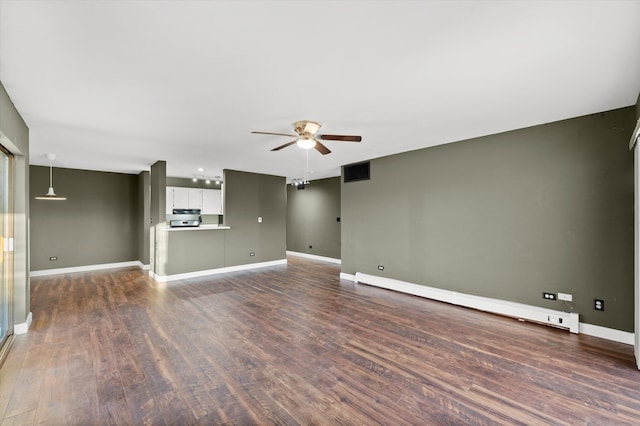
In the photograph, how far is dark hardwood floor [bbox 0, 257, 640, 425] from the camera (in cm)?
199

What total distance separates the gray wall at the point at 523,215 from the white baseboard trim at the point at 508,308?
0.26ft

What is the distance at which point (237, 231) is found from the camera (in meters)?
7.09

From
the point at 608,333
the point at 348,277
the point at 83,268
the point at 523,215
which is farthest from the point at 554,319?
the point at 83,268

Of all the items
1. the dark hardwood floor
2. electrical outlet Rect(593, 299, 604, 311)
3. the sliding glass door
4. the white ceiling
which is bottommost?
the dark hardwood floor

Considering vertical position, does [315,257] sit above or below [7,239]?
below

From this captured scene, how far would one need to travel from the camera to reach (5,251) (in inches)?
122

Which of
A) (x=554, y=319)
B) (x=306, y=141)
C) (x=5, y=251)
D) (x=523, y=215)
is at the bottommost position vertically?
(x=554, y=319)

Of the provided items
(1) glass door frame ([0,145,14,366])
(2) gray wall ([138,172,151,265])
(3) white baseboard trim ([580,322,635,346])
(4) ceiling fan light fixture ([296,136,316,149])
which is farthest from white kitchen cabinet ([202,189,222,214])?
(3) white baseboard trim ([580,322,635,346])

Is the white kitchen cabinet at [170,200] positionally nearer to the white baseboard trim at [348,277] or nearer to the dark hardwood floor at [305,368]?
the dark hardwood floor at [305,368]

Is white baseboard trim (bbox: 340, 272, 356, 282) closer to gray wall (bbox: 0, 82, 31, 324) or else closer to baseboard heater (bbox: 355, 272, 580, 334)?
baseboard heater (bbox: 355, 272, 580, 334)

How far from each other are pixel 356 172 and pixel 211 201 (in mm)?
5148

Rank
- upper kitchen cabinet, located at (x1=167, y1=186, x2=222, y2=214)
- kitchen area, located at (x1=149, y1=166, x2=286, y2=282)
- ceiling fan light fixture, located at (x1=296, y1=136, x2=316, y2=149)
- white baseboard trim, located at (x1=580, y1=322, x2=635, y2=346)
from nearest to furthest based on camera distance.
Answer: white baseboard trim, located at (x1=580, y1=322, x2=635, y2=346) < ceiling fan light fixture, located at (x1=296, y1=136, x2=316, y2=149) < kitchen area, located at (x1=149, y1=166, x2=286, y2=282) < upper kitchen cabinet, located at (x1=167, y1=186, x2=222, y2=214)

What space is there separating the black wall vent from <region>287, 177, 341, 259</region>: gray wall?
6.23 ft

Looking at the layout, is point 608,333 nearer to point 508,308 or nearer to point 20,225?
point 508,308
